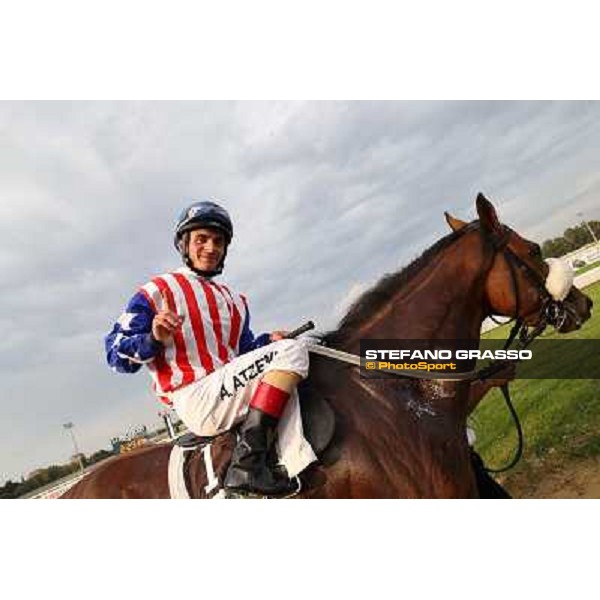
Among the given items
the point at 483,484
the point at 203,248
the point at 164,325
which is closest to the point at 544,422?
the point at 483,484

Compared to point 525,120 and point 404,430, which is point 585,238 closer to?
point 525,120

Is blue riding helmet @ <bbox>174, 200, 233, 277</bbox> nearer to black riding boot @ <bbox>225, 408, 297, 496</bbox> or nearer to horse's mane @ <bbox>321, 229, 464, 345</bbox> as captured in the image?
horse's mane @ <bbox>321, 229, 464, 345</bbox>

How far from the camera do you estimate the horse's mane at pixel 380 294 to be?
331 centimetres

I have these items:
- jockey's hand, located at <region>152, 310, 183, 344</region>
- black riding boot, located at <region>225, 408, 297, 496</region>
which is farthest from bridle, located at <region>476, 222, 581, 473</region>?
jockey's hand, located at <region>152, 310, 183, 344</region>

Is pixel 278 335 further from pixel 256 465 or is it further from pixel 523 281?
pixel 523 281

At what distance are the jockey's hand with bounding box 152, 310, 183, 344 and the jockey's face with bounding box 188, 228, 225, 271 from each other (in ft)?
1.55

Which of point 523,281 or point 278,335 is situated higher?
point 278,335

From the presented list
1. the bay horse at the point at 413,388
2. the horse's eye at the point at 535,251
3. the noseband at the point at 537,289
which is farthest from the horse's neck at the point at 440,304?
the horse's eye at the point at 535,251

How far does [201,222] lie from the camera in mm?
3252

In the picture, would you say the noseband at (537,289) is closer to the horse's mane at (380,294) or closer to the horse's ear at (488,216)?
the horse's ear at (488,216)

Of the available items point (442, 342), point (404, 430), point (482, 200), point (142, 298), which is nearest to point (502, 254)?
point (482, 200)

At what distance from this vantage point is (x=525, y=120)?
3.67 m

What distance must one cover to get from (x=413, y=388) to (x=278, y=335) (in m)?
0.82
